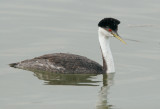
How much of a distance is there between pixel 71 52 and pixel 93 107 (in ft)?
16.6

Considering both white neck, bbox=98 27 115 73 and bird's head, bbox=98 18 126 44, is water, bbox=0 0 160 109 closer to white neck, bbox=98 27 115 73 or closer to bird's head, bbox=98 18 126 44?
white neck, bbox=98 27 115 73

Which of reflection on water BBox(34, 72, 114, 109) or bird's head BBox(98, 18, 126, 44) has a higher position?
bird's head BBox(98, 18, 126, 44)

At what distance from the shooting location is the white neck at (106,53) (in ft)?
58.1

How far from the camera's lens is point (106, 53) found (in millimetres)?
18016

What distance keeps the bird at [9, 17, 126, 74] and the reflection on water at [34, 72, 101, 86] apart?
149 millimetres

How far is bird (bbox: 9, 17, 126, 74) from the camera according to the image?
17.6m

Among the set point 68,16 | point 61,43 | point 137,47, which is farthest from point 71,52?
point 68,16

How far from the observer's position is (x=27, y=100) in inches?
581

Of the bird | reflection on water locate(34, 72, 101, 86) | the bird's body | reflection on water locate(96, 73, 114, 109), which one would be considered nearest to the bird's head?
the bird

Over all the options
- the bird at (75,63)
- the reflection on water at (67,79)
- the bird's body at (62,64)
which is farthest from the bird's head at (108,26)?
the reflection on water at (67,79)

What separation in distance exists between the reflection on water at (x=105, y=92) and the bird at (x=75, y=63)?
37 centimetres

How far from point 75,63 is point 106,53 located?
3.42ft

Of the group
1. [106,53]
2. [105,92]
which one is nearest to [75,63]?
[106,53]

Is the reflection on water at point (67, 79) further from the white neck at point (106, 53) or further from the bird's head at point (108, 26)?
the bird's head at point (108, 26)
